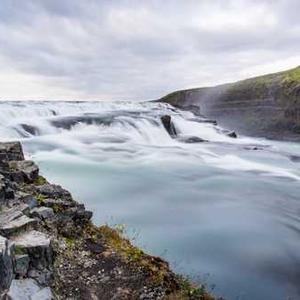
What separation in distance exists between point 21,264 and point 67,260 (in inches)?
62.4

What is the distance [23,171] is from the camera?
12.6 metres

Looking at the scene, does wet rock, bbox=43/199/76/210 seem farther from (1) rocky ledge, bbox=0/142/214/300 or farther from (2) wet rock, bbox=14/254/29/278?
(2) wet rock, bbox=14/254/29/278

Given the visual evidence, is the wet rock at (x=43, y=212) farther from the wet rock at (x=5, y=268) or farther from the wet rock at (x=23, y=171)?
the wet rock at (x=5, y=268)

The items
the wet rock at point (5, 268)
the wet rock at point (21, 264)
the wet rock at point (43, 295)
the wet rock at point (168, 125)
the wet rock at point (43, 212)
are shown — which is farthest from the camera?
the wet rock at point (168, 125)

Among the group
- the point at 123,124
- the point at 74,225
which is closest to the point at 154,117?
the point at 123,124

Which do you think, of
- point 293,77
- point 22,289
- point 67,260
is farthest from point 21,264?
point 293,77

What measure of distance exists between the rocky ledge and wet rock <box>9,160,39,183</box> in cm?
188

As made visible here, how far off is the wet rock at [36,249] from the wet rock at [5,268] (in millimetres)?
720

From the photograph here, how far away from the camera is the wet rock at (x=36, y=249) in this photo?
7.15 metres

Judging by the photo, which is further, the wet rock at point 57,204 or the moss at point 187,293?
the wet rock at point 57,204

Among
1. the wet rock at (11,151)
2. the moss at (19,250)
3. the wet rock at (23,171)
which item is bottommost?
the moss at (19,250)

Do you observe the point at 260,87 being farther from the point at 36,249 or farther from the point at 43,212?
the point at 36,249

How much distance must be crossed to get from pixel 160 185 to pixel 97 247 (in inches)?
441

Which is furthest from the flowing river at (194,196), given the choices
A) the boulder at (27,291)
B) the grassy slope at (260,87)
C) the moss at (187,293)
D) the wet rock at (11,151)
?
the grassy slope at (260,87)
